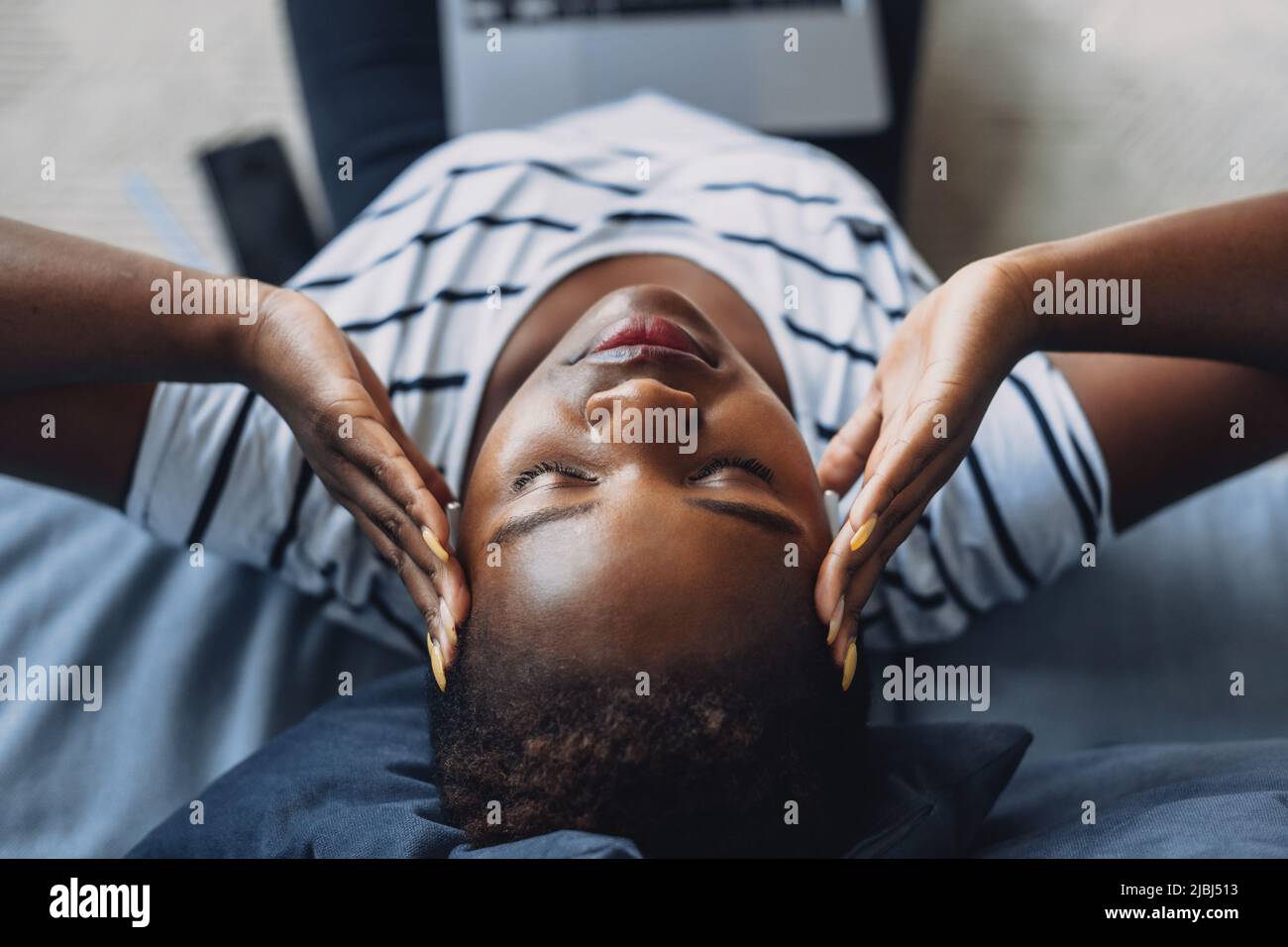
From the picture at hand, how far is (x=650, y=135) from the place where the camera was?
96cm

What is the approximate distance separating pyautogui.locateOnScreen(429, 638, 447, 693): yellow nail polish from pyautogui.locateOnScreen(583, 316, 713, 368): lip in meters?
0.19

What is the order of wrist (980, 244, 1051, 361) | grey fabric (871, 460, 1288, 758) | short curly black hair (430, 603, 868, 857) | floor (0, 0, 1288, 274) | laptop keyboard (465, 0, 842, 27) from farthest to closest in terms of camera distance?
floor (0, 0, 1288, 274) → laptop keyboard (465, 0, 842, 27) → grey fabric (871, 460, 1288, 758) → wrist (980, 244, 1051, 361) → short curly black hair (430, 603, 868, 857)

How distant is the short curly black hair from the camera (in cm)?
53

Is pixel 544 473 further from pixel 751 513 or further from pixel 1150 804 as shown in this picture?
pixel 1150 804

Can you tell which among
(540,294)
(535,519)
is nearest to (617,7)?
(540,294)

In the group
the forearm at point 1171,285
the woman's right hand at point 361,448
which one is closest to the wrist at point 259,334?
the woman's right hand at point 361,448

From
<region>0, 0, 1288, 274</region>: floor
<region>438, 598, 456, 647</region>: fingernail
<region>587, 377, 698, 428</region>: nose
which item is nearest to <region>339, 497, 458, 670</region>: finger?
<region>438, 598, 456, 647</region>: fingernail

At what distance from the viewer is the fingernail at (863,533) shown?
55 centimetres

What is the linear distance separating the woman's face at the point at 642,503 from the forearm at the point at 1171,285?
0.21 m

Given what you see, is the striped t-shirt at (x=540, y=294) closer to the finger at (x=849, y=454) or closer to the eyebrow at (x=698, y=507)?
the finger at (x=849, y=454)

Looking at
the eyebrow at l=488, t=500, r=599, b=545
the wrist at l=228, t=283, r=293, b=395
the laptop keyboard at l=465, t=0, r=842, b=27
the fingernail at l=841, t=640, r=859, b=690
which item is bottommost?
the fingernail at l=841, t=640, r=859, b=690

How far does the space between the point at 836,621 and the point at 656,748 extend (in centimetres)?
12

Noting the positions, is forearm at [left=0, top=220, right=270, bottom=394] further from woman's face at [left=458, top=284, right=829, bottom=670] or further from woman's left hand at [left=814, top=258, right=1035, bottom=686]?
woman's left hand at [left=814, top=258, right=1035, bottom=686]
